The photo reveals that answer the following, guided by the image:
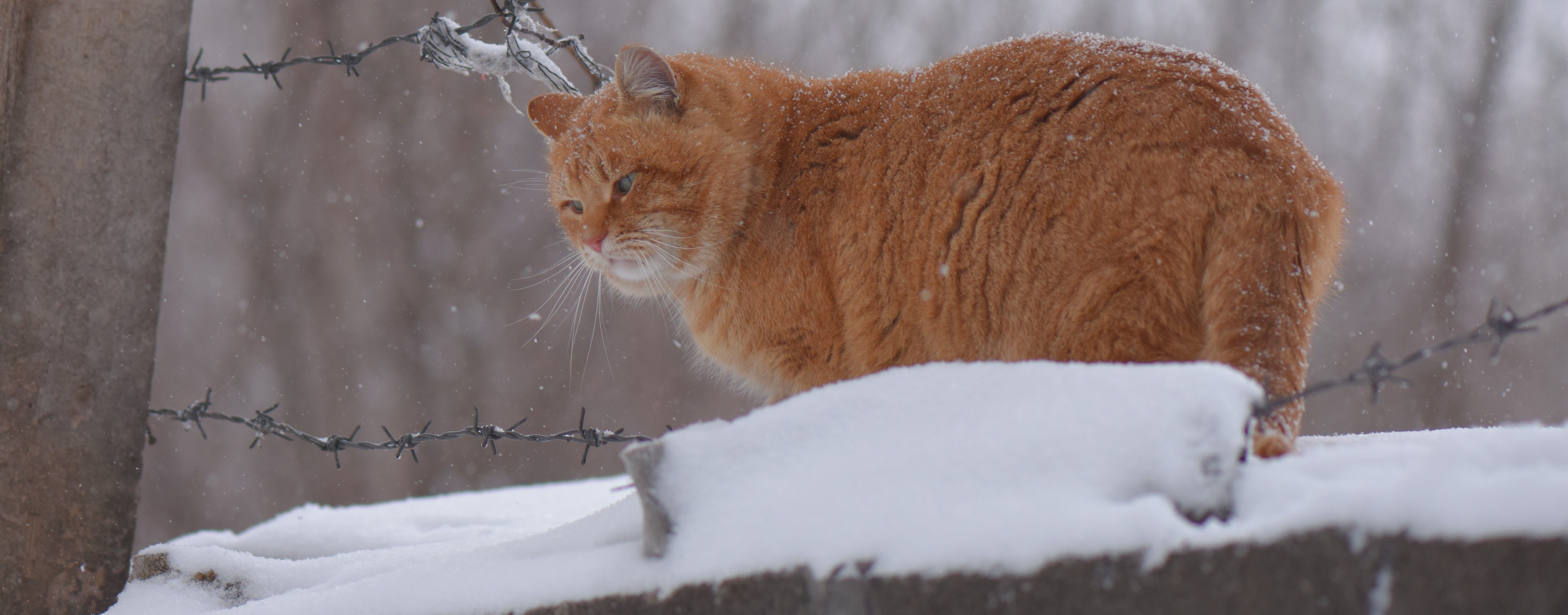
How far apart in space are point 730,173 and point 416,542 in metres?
1.37

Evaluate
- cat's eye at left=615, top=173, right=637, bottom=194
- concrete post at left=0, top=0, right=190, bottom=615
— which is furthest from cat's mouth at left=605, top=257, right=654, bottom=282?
concrete post at left=0, top=0, right=190, bottom=615

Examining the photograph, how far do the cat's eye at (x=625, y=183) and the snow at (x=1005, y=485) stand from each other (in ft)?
3.11

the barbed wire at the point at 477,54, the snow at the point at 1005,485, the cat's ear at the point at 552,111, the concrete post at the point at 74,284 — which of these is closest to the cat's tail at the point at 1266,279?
the snow at the point at 1005,485

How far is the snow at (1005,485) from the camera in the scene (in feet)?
3.22

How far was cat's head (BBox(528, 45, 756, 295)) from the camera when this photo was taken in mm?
2207

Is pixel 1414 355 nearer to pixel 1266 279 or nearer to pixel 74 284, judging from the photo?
pixel 1266 279

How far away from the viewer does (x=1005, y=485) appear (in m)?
1.12

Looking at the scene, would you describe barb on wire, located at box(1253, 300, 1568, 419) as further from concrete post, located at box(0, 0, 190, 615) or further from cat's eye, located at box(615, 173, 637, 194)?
concrete post, located at box(0, 0, 190, 615)

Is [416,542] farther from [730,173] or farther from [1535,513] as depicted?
[1535,513]

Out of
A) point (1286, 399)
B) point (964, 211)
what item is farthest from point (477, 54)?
point (1286, 399)

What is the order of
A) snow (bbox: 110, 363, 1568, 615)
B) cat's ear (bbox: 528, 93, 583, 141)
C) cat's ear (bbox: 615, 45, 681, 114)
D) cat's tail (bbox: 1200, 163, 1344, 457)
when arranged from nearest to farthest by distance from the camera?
1. snow (bbox: 110, 363, 1568, 615)
2. cat's tail (bbox: 1200, 163, 1344, 457)
3. cat's ear (bbox: 615, 45, 681, 114)
4. cat's ear (bbox: 528, 93, 583, 141)

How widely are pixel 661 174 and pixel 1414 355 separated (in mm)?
1551

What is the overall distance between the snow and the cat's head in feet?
2.74

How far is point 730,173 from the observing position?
7.23 feet
